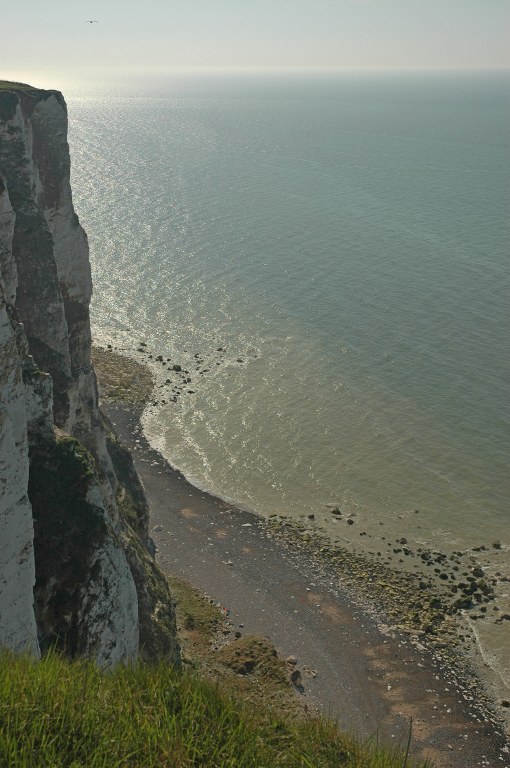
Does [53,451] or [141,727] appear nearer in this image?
[141,727]

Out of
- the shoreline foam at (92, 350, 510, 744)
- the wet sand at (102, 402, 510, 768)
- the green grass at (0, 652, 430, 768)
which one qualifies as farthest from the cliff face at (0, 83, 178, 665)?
the shoreline foam at (92, 350, 510, 744)

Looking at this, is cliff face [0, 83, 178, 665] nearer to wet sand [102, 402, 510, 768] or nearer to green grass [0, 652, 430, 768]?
green grass [0, 652, 430, 768]

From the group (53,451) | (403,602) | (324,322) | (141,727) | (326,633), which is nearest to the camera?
(141,727)

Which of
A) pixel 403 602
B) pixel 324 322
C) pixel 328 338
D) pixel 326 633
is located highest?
pixel 324 322

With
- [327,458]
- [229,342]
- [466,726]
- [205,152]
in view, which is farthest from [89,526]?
[205,152]

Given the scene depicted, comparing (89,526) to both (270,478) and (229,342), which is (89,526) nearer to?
(270,478)

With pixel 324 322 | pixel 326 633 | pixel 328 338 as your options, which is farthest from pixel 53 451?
pixel 324 322

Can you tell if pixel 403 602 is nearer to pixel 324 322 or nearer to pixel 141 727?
pixel 141 727

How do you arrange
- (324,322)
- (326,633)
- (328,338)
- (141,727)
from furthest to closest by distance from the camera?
(324,322)
(328,338)
(326,633)
(141,727)
